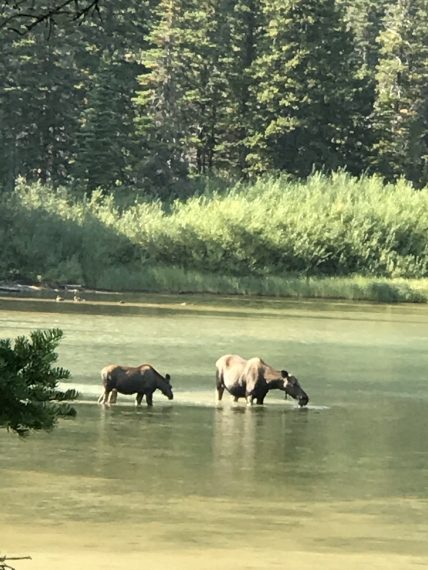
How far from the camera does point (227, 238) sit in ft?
185

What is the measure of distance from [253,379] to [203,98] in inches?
2059

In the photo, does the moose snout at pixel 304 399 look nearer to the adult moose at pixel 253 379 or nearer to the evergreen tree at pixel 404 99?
the adult moose at pixel 253 379

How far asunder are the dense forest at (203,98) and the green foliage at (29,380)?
2490 inches

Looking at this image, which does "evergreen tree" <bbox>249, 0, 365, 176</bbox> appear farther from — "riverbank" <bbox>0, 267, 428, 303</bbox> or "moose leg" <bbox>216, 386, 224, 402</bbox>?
"moose leg" <bbox>216, 386, 224, 402</bbox>

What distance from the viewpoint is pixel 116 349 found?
31.3 meters

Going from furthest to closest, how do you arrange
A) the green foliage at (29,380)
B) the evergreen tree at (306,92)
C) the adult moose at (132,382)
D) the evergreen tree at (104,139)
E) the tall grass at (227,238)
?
the evergreen tree at (306,92)
the evergreen tree at (104,139)
the tall grass at (227,238)
the adult moose at (132,382)
the green foliage at (29,380)

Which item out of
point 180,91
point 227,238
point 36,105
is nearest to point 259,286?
point 227,238

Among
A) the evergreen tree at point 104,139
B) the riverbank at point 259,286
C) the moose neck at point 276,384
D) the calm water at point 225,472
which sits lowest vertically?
the calm water at point 225,472

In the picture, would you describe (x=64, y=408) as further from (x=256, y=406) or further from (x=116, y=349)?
(x=116, y=349)

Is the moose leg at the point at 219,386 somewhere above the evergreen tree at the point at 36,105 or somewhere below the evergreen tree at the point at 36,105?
below

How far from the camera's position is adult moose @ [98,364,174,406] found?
22469mm

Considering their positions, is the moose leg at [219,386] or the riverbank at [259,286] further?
the riverbank at [259,286]

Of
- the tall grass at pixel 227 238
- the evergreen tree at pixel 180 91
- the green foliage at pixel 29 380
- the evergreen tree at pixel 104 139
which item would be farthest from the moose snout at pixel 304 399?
the evergreen tree at pixel 180 91

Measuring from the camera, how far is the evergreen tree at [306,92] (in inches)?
2918
